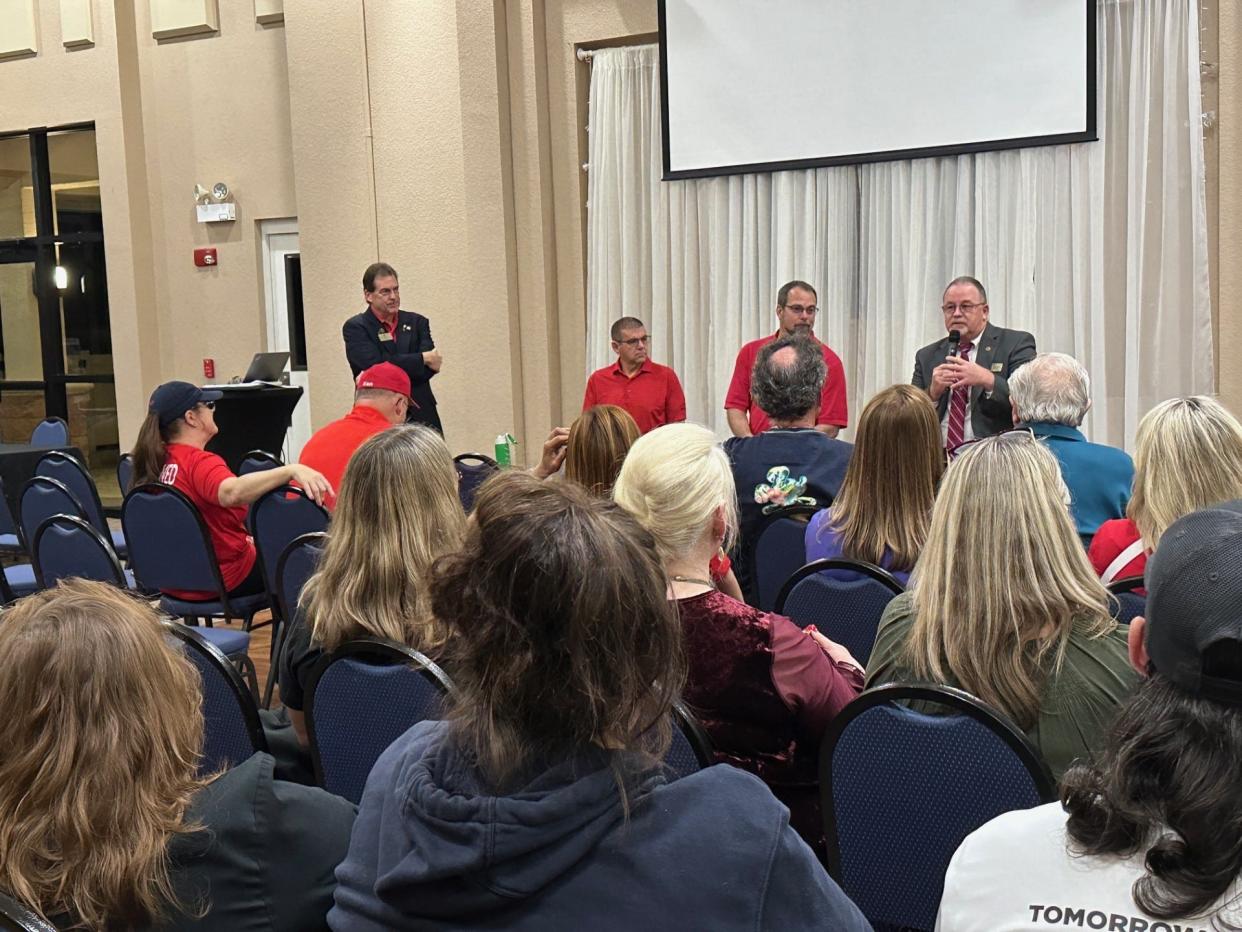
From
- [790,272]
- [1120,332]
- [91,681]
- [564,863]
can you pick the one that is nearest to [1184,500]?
[564,863]

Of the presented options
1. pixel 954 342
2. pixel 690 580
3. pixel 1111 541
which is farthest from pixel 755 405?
pixel 690 580

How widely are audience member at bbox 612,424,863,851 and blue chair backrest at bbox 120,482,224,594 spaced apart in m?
2.53

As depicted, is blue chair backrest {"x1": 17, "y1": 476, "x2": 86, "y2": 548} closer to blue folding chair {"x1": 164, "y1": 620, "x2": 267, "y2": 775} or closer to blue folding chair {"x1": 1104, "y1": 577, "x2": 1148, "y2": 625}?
blue folding chair {"x1": 164, "y1": 620, "x2": 267, "y2": 775}

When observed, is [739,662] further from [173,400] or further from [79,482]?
[79,482]

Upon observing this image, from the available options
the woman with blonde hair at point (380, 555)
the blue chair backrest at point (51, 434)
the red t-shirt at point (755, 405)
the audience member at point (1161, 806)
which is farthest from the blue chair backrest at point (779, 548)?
the blue chair backrest at point (51, 434)

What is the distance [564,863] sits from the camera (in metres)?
1.13

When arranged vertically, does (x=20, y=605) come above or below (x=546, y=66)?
below

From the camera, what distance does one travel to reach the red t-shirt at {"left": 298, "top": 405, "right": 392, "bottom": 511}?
4.66m

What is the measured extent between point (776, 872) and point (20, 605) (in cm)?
93

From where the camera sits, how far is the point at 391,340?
7227 mm

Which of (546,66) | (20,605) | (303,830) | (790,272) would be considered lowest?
(303,830)

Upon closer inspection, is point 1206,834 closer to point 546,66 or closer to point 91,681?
point 91,681

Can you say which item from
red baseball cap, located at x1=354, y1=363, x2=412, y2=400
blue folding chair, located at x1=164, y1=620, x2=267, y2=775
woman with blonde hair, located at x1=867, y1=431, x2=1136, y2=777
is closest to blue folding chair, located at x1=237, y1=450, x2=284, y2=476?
red baseball cap, located at x1=354, y1=363, x2=412, y2=400

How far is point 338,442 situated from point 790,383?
5.87 ft
